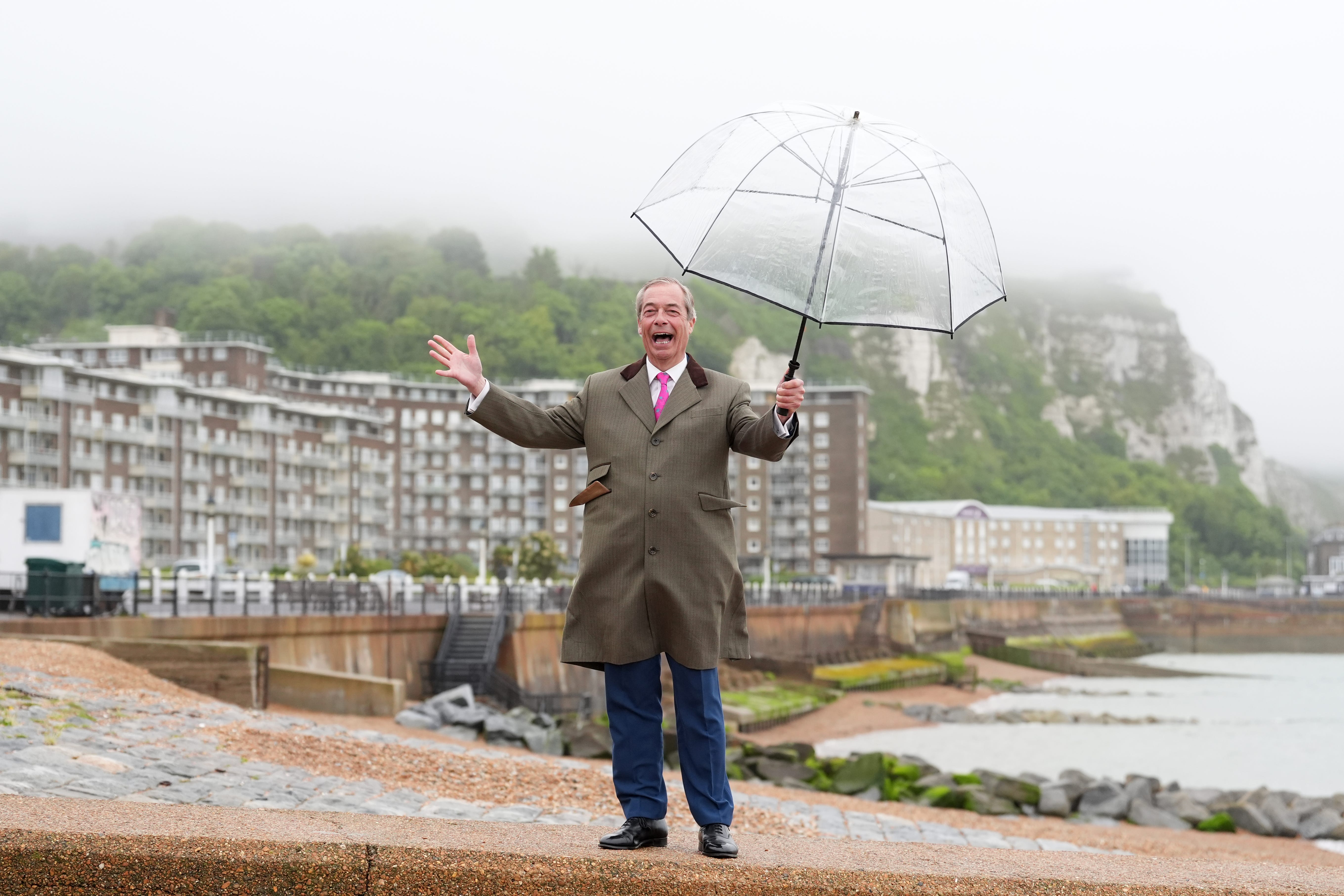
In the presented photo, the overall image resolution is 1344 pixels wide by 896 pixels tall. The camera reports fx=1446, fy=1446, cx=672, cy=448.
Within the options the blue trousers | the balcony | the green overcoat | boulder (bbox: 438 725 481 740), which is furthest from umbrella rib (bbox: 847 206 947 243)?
the balcony

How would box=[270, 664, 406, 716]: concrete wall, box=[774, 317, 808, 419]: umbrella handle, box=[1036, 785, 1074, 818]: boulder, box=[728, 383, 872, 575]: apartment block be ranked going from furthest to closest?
box=[728, 383, 872, 575]: apartment block, box=[1036, 785, 1074, 818]: boulder, box=[270, 664, 406, 716]: concrete wall, box=[774, 317, 808, 419]: umbrella handle

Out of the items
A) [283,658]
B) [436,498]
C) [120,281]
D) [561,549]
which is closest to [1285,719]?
[283,658]

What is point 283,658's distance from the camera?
24.8 m

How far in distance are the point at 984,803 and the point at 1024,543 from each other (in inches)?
5716

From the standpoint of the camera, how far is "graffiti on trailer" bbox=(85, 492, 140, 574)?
2798 centimetres

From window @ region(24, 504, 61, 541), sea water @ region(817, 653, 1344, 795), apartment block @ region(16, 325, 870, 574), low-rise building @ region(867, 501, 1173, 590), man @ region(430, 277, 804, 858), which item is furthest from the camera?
low-rise building @ region(867, 501, 1173, 590)

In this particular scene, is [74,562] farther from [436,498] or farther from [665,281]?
[436,498]

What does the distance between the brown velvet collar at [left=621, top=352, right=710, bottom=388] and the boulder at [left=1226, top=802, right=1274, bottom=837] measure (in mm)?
17782

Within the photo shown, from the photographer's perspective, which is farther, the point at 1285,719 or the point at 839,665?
the point at 839,665

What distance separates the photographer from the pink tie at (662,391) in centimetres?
547

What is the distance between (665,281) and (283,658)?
20794mm

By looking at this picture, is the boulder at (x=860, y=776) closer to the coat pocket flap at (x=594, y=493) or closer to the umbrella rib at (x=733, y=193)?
the coat pocket flap at (x=594, y=493)

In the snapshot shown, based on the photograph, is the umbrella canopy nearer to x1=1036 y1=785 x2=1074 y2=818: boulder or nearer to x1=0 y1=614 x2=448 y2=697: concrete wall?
x1=0 y1=614 x2=448 y2=697: concrete wall

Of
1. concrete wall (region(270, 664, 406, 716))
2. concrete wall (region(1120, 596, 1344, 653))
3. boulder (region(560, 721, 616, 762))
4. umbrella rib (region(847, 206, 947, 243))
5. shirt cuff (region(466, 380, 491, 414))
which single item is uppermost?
umbrella rib (region(847, 206, 947, 243))
